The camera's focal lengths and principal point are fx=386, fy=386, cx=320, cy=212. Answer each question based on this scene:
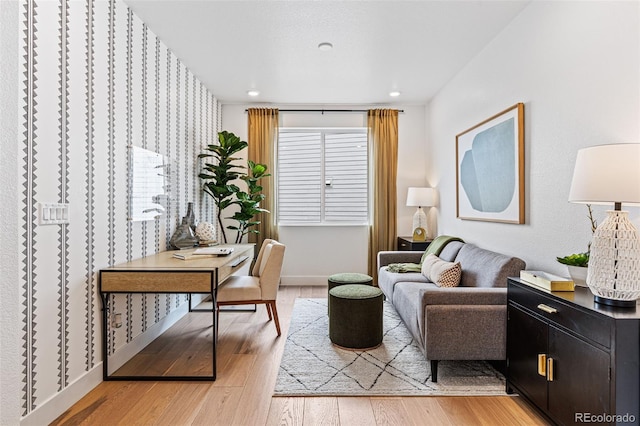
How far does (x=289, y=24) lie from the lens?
3.13 metres

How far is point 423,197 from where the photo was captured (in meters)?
5.06

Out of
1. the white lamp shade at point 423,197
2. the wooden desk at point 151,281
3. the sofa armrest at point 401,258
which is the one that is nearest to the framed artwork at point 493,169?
the sofa armrest at point 401,258

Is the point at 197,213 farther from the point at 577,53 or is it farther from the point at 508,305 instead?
the point at 577,53

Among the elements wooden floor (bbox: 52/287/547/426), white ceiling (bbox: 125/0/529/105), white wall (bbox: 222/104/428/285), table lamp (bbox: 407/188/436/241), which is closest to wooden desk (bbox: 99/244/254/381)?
wooden floor (bbox: 52/287/547/426)

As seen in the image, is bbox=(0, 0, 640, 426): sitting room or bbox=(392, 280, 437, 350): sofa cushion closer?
bbox=(0, 0, 640, 426): sitting room

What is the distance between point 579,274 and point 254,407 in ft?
6.40

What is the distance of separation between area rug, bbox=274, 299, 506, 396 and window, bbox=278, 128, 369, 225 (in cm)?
243

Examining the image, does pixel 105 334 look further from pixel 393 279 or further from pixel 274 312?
pixel 393 279

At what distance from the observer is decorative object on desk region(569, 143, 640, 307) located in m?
1.67

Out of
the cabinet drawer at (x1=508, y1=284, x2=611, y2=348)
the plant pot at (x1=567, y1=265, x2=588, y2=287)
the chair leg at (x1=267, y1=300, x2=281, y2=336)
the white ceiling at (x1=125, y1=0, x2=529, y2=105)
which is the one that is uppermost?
the white ceiling at (x1=125, y1=0, x2=529, y2=105)

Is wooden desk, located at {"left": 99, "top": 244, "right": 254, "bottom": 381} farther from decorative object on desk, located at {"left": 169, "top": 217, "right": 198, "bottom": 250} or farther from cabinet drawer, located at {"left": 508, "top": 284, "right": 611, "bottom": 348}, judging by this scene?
cabinet drawer, located at {"left": 508, "top": 284, "right": 611, "bottom": 348}

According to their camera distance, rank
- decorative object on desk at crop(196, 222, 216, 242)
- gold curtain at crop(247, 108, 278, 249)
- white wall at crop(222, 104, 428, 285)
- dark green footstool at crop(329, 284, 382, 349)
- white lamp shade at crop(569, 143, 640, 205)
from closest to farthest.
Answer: white lamp shade at crop(569, 143, 640, 205) → dark green footstool at crop(329, 284, 382, 349) → decorative object on desk at crop(196, 222, 216, 242) → gold curtain at crop(247, 108, 278, 249) → white wall at crop(222, 104, 428, 285)

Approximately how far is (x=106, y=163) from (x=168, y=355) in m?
1.53

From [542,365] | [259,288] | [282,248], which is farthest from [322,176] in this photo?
[542,365]
